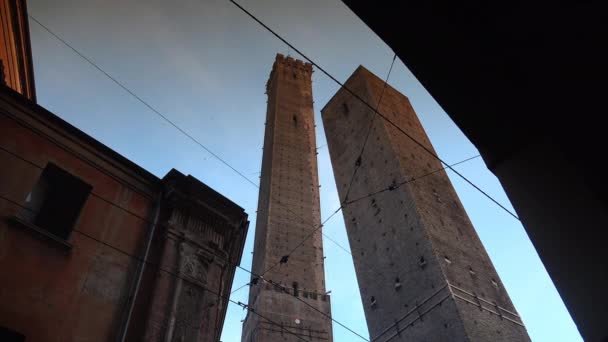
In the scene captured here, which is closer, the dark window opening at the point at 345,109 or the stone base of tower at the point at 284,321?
the stone base of tower at the point at 284,321

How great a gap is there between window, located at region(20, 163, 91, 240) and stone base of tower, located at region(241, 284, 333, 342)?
14.0 meters

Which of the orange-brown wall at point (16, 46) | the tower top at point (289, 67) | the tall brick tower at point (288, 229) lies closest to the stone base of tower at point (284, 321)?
the tall brick tower at point (288, 229)

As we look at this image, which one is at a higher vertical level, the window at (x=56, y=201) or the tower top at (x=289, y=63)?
the tower top at (x=289, y=63)

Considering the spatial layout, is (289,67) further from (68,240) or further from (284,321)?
(68,240)

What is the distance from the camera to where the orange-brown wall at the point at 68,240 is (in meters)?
3.51

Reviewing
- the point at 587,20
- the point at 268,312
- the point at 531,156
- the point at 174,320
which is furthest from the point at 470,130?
the point at 268,312

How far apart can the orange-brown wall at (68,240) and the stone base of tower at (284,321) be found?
1364 cm

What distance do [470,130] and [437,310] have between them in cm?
1098

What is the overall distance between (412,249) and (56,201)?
11.6 metres

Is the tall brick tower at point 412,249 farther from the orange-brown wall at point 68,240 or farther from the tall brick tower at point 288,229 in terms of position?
the orange-brown wall at point 68,240

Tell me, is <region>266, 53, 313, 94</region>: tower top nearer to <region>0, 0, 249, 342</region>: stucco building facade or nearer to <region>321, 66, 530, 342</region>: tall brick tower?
<region>321, 66, 530, 342</region>: tall brick tower

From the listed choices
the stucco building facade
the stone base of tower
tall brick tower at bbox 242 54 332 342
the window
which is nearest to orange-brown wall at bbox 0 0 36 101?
the stucco building facade

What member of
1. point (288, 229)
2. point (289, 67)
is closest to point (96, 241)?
point (288, 229)

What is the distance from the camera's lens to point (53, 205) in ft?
13.7
